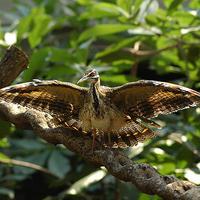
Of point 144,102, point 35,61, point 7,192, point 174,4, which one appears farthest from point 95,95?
point 7,192

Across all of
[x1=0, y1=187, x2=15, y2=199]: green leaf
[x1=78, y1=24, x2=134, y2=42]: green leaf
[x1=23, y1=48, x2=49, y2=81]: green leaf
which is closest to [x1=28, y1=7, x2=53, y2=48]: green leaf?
[x1=23, y1=48, x2=49, y2=81]: green leaf

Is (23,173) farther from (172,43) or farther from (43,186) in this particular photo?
(172,43)

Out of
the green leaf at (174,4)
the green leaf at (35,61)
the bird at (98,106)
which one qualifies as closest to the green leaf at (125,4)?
the green leaf at (174,4)

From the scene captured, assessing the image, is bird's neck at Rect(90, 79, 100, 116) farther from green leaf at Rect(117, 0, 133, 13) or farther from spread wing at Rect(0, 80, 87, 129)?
green leaf at Rect(117, 0, 133, 13)

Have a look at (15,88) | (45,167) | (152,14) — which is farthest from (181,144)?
(15,88)

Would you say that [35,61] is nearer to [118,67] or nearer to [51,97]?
[118,67]

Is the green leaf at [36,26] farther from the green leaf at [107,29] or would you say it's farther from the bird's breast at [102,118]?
the bird's breast at [102,118]
